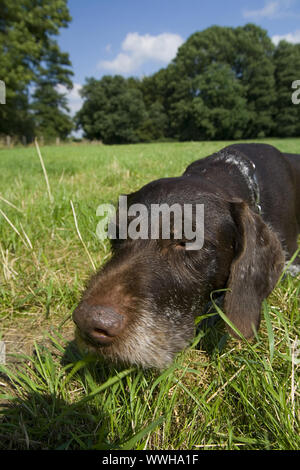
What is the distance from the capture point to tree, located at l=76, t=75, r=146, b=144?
6681cm

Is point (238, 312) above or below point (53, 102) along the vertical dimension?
below

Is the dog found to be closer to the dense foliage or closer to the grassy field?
the grassy field

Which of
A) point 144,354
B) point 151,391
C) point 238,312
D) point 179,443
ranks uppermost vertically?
point 238,312

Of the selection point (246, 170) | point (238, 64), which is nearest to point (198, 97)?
point (238, 64)

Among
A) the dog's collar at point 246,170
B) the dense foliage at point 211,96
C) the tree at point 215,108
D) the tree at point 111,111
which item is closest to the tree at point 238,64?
the dense foliage at point 211,96

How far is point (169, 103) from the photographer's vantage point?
236ft

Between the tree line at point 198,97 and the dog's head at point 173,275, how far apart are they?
57.1 metres

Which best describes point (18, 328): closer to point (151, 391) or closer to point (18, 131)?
point (151, 391)

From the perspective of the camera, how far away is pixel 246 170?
289 centimetres

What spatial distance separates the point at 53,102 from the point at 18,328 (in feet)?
233

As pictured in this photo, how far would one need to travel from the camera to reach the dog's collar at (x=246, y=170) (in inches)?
111

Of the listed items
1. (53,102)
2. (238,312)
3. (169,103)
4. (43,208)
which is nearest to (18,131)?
(53,102)

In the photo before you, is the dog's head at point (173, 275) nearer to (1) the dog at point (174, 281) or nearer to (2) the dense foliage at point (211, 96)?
(1) the dog at point (174, 281)

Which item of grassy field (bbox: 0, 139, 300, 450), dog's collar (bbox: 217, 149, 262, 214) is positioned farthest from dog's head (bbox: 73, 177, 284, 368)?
dog's collar (bbox: 217, 149, 262, 214)
